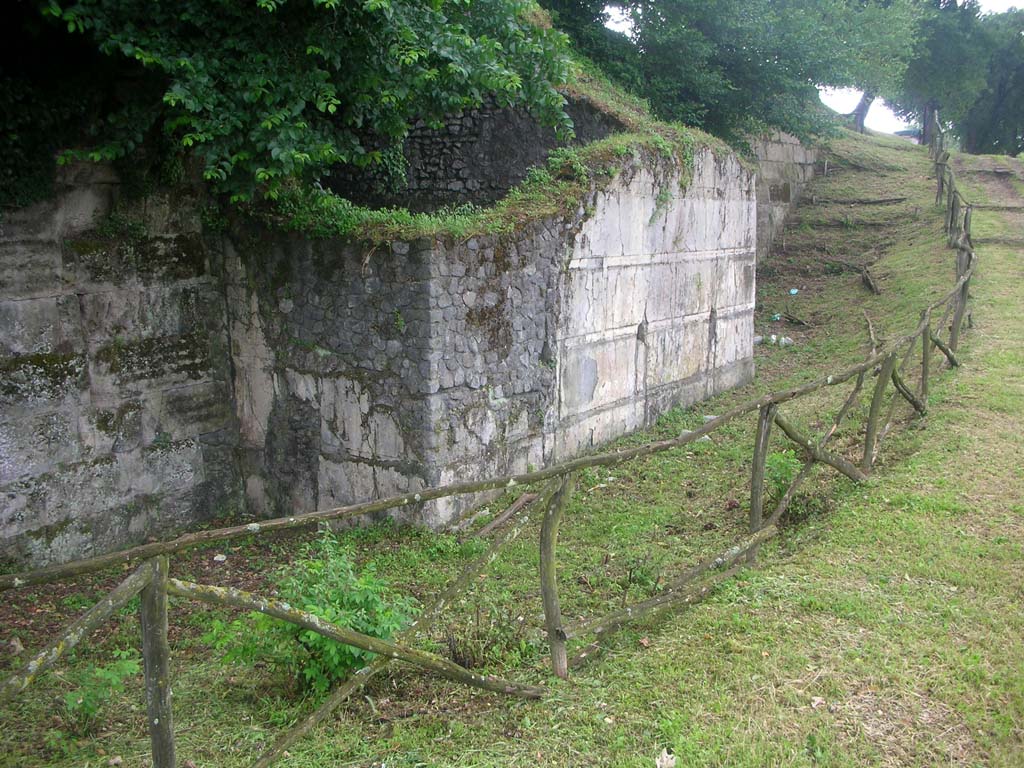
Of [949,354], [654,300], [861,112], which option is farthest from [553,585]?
[861,112]

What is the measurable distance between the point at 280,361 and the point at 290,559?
5.84 feet

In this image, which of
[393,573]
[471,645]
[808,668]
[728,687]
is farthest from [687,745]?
[393,573]

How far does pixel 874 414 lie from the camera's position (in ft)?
22.0

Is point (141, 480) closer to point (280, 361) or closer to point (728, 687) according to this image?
point (280, 361)

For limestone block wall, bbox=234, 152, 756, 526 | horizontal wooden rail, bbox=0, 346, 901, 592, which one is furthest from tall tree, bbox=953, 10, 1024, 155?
horizontal wooden rail, bbox=0, 346, 901, 592

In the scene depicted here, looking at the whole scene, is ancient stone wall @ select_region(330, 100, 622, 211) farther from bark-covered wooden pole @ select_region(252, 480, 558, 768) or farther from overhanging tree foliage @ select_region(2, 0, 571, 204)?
bark-covered wooden pole @ select_region(252, 480, 558, 768)

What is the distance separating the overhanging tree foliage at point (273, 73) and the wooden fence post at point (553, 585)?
3115 millimetres

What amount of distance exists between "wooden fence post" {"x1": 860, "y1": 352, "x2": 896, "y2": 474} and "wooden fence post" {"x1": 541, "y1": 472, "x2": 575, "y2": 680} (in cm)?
361

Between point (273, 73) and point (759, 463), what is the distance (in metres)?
4.07

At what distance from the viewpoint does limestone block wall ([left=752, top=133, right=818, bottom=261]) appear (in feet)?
65.2

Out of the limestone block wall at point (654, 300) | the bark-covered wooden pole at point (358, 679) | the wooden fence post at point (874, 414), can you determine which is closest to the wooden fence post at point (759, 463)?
the wooden fence post at point (874, 414)

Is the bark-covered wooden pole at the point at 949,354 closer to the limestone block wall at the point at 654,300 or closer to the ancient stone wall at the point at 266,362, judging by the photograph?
the limestone block wall at the point at 654,300

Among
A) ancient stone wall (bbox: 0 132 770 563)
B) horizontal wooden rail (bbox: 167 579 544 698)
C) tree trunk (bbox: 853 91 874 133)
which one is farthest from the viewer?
tree trunk (bbox: 853 91 874 133)

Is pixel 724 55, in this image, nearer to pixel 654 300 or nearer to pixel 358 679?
pixel 654 300
